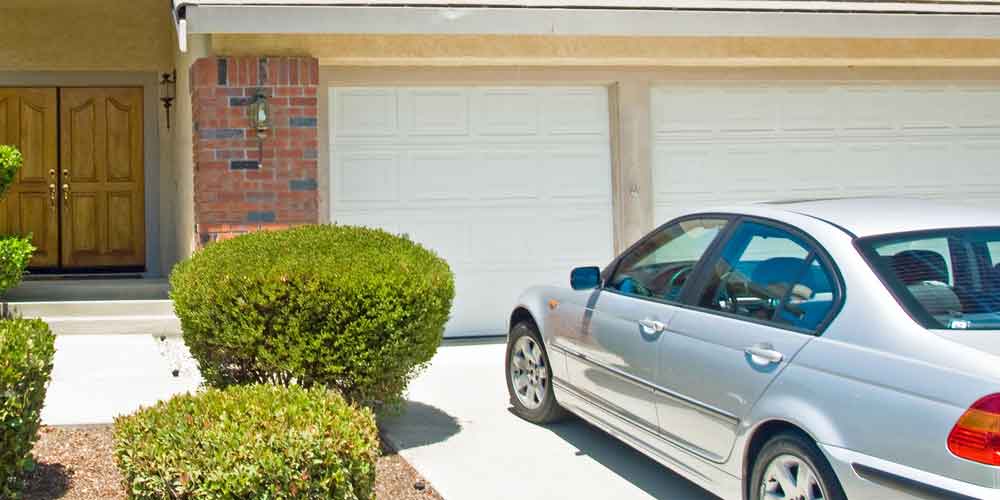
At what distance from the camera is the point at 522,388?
6.45 meters

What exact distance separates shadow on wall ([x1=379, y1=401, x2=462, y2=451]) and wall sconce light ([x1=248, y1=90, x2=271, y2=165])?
2.83m

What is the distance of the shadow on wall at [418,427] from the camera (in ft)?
19.4

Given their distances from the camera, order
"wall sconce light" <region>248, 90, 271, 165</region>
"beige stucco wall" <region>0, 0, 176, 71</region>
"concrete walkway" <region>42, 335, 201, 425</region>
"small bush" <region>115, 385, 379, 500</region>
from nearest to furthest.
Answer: "small bush" <region>115, 385, 379, 500</region>
"concrete walkway" <region>42, 335, 201, 425</region>
"wall sconce light" <region>248, 90, 271, 165</region>
"beige stucco wall" <region>0, 0, 176, 71</region>

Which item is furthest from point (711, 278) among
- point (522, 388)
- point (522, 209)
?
point (522, 209)

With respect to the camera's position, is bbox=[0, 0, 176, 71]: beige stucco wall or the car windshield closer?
the car windshield

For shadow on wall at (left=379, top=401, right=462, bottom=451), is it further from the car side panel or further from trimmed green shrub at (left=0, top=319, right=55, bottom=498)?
the car side panel

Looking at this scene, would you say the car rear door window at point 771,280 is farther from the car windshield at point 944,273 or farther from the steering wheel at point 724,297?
the car windshield at point 944,273

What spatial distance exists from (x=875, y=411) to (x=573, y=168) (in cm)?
612

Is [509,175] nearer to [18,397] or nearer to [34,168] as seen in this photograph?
[34,168]

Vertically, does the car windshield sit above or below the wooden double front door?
below

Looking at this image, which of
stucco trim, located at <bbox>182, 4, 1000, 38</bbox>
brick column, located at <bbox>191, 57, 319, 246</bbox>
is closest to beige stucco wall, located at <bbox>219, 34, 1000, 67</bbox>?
brick column, located at <bbox>191, 57, 319, 246</bbox>

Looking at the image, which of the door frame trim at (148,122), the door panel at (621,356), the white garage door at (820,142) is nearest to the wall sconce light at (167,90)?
the door frame trim at (148,122)

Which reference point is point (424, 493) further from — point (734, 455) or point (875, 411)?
point (875, 411)

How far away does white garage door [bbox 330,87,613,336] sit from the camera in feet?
29.7
